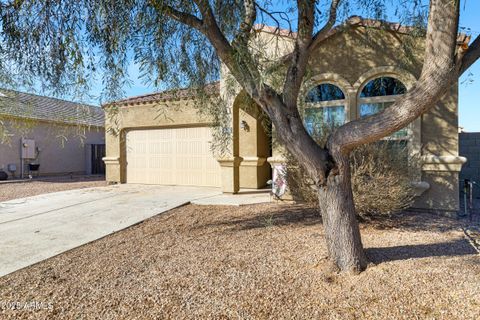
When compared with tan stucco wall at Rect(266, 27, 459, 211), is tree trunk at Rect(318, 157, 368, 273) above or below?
below

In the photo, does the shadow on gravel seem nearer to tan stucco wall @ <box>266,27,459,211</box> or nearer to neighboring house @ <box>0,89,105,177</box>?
tan stucco wall @ <box>266,27,459,211</box>

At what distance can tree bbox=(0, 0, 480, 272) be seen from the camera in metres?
3.76

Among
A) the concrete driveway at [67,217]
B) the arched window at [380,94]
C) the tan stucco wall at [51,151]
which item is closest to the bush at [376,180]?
the arched window at [380,94]

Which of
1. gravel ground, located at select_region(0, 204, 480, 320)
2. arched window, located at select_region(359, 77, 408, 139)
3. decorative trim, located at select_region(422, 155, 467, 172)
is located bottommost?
gravel ground, located at select_region(0, 204, 480, 320)

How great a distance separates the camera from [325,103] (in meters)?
9.10

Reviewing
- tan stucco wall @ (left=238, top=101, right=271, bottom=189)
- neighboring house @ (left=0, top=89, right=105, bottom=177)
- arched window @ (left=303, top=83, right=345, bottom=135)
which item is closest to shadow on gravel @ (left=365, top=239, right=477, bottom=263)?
arched window @ (left=303, top=83, right=345, bottom=135)

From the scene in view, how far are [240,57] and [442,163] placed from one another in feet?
20.9

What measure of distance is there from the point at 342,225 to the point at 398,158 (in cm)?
335

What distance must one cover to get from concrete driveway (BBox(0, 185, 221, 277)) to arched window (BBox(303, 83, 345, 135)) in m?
4.61

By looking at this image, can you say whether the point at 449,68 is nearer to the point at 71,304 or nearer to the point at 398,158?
the point at 398,158

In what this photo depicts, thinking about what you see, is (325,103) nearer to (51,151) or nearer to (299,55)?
(299,55)

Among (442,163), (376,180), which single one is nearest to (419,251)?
(376,180)

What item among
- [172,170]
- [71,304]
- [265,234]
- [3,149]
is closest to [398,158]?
[265,234]

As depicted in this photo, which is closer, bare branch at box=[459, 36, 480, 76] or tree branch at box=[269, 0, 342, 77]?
bare branch at box=[459, 36, 480, 76]
